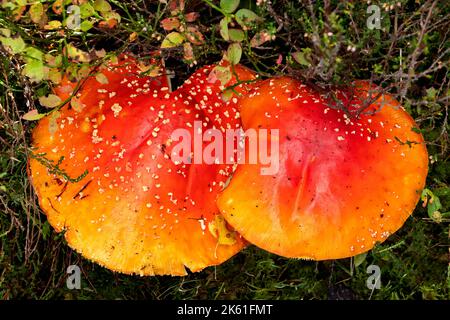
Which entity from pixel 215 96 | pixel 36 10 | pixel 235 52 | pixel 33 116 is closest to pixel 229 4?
→ pixel 235 52

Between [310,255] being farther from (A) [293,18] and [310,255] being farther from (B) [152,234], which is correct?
(A) [293,18]

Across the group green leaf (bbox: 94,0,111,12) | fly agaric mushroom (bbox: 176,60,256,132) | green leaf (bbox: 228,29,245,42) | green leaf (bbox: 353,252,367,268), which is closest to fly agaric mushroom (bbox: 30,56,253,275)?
fly agaric mushroom (bbox: 176,60,256,132)

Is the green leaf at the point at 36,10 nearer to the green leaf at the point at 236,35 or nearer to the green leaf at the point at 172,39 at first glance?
the green leaf at the point at 172,39

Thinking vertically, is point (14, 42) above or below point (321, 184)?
above

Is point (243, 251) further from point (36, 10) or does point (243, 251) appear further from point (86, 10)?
point (36, 10)

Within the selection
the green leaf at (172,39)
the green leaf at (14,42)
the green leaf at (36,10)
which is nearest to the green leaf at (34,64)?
the green leaf at (14,42)

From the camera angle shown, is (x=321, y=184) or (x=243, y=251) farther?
(x=243, y=251)

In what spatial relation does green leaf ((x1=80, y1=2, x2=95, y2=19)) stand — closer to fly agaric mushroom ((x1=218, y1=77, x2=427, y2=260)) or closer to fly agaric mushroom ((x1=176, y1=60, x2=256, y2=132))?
fly agaric mushroom ((x1=176, y1=60, x2=256, y2=132))

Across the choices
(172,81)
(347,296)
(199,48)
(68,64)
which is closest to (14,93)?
(68,64)
